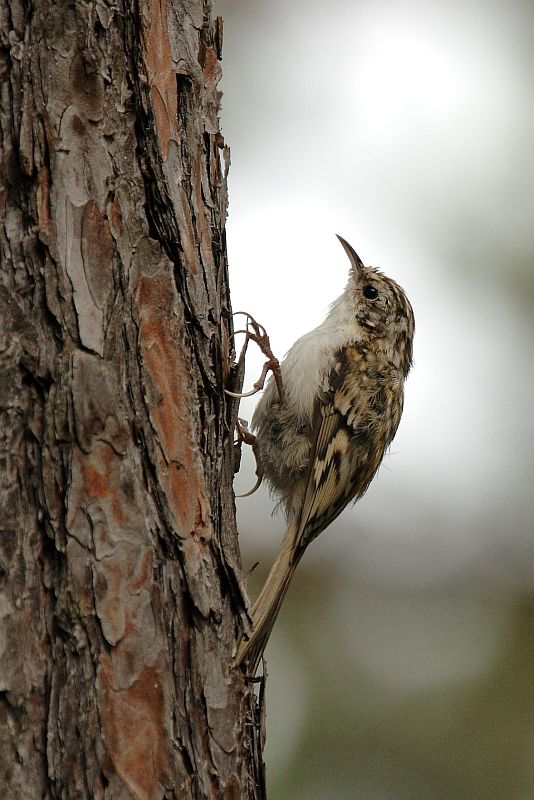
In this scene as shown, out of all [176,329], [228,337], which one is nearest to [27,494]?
[176,329]

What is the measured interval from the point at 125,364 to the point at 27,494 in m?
0.30

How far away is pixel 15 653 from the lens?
1.55 meters

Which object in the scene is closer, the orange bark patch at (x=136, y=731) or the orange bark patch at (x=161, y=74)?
the orange bark patch at (x=136, y=731)

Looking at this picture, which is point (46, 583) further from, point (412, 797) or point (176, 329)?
point (412, 797)

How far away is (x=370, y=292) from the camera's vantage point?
12.2ft

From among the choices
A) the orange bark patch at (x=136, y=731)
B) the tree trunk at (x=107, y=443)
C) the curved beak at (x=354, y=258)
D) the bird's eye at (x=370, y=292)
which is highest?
the curved beak at (x=354, y=258)

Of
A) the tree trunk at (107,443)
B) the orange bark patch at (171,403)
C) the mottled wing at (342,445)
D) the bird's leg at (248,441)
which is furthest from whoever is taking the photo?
the mottled wing at (342,445)

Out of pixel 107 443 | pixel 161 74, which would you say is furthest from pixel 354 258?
pixel 107 443

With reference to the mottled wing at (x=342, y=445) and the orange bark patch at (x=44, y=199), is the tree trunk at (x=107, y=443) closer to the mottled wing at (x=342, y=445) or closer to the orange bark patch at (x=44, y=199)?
the orange bark patch at (x=44, y=199)

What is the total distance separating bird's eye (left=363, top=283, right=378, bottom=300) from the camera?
12.1ft

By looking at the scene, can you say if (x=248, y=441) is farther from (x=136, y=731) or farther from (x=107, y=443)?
(x=136, y=731)

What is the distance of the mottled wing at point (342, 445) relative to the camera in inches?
124

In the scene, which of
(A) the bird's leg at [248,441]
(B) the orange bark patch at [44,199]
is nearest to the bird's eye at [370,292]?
(A) the bird's leg at [248,441]

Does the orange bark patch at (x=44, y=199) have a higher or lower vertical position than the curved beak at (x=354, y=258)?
lower
